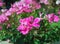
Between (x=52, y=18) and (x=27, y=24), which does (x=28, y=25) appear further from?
(x=52, y=18)

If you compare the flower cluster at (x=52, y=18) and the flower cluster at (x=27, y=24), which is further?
the flower cluster at (x=52, y=18)

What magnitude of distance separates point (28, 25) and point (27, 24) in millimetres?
13

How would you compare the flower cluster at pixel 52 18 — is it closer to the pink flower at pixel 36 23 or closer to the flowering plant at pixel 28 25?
the flowering plant at pixel 28 25

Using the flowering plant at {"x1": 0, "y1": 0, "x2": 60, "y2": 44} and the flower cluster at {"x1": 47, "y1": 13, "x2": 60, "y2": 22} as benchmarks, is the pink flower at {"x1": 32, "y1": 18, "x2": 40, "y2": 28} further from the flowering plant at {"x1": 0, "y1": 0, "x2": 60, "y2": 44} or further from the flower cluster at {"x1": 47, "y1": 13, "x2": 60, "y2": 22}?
the flower cluster at {"x1": 47, "y1": 13, "x2": 60, "y2": 22}

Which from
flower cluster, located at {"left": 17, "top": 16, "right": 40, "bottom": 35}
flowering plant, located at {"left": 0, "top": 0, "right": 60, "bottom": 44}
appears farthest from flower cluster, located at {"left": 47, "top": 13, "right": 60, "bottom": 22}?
flower cluster, located at {"left": 17, "top": 16, "right": 40, "bottom": 35}

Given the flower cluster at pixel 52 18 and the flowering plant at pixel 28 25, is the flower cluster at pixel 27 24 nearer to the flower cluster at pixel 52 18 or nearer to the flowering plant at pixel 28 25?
the flowering plant at pixel 28 25

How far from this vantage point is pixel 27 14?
2641 millimetres

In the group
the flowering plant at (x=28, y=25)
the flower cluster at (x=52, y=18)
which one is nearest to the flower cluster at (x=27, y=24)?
the flowering plant at (x=28, y=25)

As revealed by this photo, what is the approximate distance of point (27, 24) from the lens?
245cm

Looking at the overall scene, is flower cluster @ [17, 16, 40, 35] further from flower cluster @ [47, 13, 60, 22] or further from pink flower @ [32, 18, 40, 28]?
flower cluster @ [47, 13, 60, 22]

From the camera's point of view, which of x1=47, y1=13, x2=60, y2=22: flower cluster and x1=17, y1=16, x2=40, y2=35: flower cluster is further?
x1=47, y1=13, x2=60, y2=22: flower cluster

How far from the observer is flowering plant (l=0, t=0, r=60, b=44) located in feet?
8.17

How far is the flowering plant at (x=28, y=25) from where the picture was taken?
2.49 m

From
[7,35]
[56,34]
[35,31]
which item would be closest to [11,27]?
[7,35]
